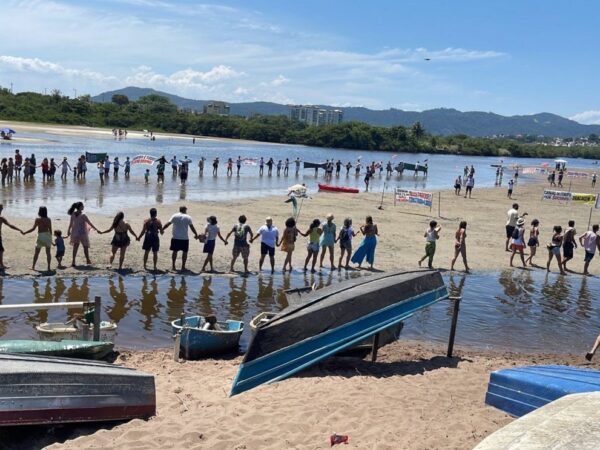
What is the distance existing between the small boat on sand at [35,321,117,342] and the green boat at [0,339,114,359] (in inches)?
21.1

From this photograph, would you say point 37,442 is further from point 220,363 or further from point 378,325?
point 378,325

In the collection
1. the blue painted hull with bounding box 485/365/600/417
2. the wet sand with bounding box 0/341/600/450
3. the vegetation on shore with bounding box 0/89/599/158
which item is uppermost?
the vegetation on shore with bounding box 0/89/599/158

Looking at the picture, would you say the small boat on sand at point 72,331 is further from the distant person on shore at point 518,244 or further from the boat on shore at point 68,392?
the distant person on shore at point 518,244

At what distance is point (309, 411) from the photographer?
7.34 m

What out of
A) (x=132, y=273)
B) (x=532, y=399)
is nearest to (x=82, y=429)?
(x=532, y=399)

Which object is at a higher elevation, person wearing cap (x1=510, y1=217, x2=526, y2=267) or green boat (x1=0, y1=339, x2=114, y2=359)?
person wearing cap (x1=510, y1=217, x2=526, y2=267)

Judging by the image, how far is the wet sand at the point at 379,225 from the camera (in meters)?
16.2

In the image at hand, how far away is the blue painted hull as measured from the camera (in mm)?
6953

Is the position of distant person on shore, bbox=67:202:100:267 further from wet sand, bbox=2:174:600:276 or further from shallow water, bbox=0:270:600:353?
shallow water, bbox=0:270:600:353

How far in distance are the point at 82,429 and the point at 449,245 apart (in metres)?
16.6

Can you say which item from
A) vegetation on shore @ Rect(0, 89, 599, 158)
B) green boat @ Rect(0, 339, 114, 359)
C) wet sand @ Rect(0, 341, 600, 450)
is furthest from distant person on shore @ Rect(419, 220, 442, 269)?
vegetation on shore @ Rect(0, 89, 599, 158)

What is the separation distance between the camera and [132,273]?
48.5 ft

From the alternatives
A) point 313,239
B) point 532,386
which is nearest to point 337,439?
point 532,386

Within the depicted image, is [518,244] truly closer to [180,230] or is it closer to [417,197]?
[417,197]
